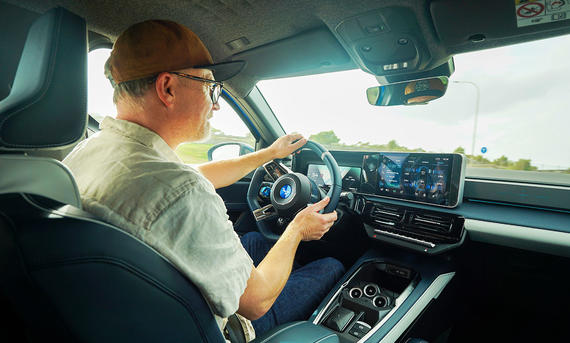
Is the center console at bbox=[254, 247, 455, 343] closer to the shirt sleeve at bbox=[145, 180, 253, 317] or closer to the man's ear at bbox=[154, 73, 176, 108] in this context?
the shirt sleeve at bbox=[145, 180, 253, 317]

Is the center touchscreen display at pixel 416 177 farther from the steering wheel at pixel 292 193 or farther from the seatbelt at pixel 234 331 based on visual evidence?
the seatbelt at pixel 234 331

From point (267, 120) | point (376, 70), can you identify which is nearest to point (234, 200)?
point (267, 120)

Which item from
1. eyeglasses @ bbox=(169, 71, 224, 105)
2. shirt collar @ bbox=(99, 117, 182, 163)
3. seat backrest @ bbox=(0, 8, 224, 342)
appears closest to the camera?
seat backrest @ bbox=(0, 8, 224, 342)

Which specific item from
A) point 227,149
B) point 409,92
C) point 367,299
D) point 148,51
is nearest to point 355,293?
point 367,299

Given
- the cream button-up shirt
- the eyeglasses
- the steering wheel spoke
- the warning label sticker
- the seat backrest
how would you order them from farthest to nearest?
the steering wheel spoke, the warning label sticker, the eyeglasses, the cream button-up shirt, the seat backrest

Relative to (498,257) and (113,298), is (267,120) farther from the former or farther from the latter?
(113,298)

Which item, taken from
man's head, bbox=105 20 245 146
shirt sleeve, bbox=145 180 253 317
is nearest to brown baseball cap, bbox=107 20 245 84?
man's head, bbox=105 20 245 146

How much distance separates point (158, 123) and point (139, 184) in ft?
1.21

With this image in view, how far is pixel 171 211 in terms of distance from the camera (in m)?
0.84

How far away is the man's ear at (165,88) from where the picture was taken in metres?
1.14

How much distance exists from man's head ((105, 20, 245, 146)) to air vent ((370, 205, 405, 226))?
1495mm

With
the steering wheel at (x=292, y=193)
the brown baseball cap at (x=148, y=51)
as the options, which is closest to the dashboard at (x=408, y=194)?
the steering wheel at (x=292, y=193)

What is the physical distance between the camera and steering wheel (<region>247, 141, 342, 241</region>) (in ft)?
6.07

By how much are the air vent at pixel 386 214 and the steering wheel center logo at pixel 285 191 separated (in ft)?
2.19
